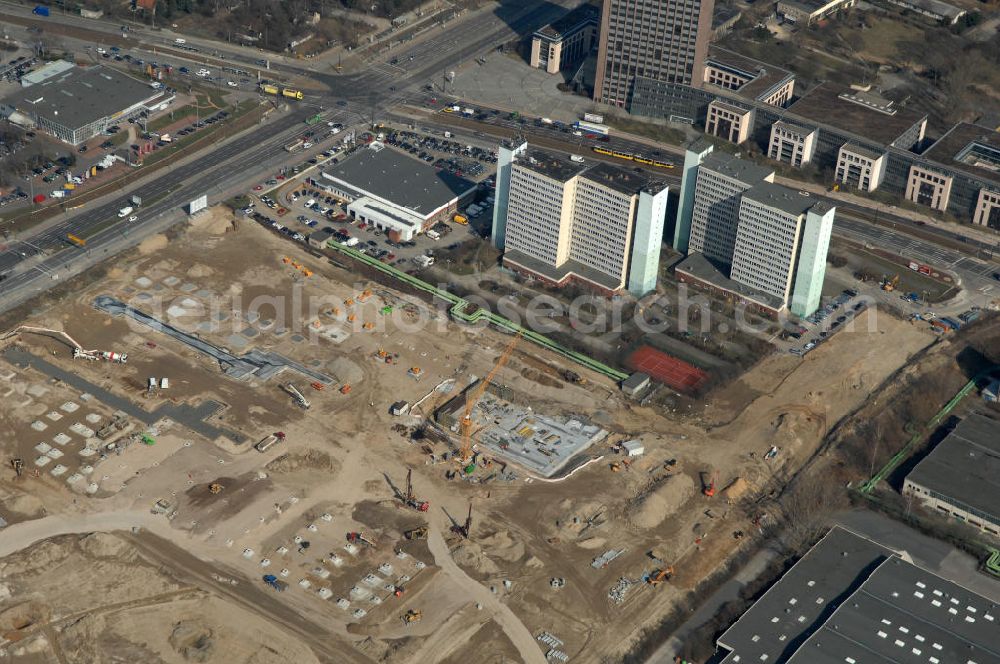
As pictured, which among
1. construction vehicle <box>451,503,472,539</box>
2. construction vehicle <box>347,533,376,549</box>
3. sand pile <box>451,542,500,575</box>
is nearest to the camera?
sand pile <box>451,542,500,575</box>

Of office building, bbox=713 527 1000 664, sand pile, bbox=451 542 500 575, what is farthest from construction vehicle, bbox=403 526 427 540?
office building, bbox=713 527 1000 664

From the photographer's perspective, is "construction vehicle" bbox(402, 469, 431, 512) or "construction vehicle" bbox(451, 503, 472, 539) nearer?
"construction vehicle" bbox(451, 503, 472, 539)

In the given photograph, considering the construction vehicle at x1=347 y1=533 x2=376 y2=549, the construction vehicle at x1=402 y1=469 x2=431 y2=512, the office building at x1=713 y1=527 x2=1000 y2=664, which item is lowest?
the construction vehicle at x1=347 y1=533 x2=376 y2=549

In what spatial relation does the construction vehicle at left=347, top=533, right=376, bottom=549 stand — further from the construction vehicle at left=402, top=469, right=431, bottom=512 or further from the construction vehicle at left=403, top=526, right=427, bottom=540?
→ the construction vehicle at left=402, top=469, right=431, bottom=512

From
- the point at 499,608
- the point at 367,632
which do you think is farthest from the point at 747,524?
the point at 367,632

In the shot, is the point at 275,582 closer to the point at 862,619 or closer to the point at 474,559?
the point at 474,559

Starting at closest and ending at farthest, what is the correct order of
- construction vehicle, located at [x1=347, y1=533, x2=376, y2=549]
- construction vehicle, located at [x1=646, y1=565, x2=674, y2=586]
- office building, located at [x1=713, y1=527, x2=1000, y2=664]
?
office building, located at [x1=713, y1=527, x2=1000, y2=664] < construction vehicle, located at [x1=646, y1=565, x2=674, y2=586] < construction vehicle, located at [x1=347, y1=533, x2=376, y2=549]

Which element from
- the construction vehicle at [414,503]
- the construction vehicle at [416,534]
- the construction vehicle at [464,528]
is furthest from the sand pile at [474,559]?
the construction vehicle at [414,503]

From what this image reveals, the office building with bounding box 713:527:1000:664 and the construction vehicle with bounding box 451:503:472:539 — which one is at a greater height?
the office building with bounding box 713:527:1000:664
